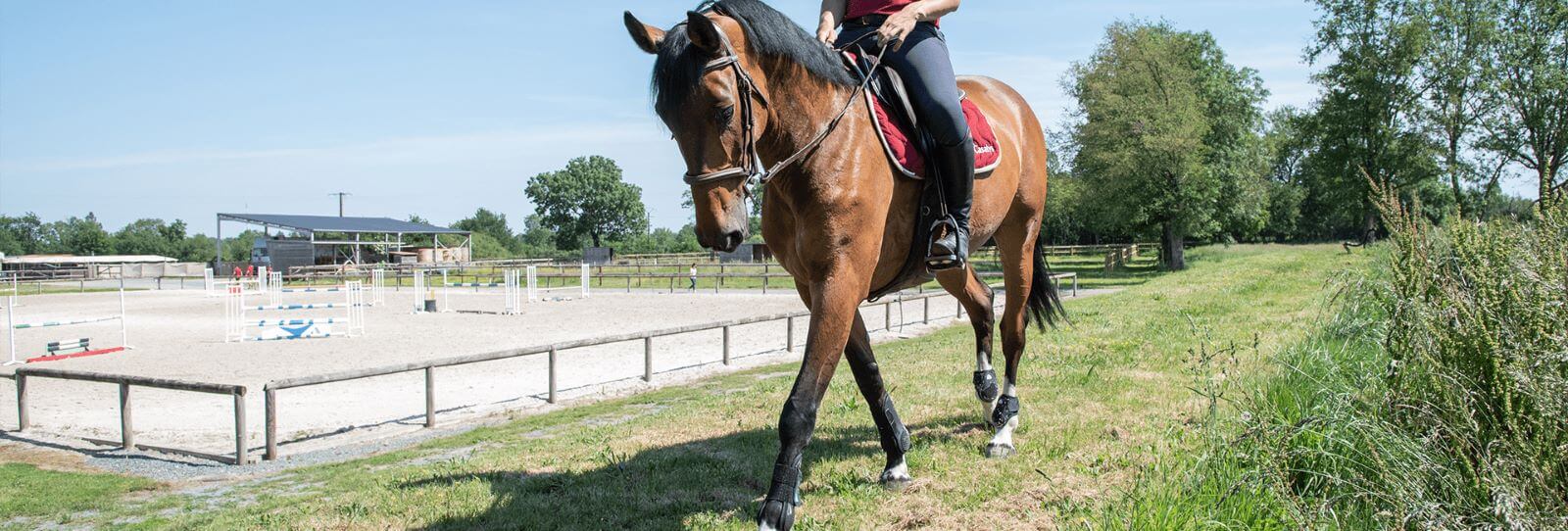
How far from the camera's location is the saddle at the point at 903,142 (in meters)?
4.12

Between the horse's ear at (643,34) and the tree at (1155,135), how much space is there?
118 ft

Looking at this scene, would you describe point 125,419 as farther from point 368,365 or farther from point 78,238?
point 78,238

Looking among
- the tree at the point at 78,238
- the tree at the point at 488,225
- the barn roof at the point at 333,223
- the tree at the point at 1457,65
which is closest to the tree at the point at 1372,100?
the tree at the point at 1457,65

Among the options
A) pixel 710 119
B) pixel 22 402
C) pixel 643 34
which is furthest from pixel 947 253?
pixel 22 402

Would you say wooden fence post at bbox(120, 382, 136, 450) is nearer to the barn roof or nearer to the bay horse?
the bay horse

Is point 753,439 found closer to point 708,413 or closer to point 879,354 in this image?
point 708,413

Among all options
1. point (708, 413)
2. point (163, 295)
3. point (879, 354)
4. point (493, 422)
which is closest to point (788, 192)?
point (708, 413)

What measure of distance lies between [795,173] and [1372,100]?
149 ft

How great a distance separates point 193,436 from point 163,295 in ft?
122

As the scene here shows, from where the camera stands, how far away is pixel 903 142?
4176mm

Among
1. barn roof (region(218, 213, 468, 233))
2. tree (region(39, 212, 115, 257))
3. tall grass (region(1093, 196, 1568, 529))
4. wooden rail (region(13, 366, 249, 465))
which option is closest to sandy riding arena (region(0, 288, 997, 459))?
wooden rail (region(13, 366, 249, 465))

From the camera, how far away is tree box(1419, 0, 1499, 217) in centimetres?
3759

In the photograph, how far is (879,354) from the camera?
13.6m

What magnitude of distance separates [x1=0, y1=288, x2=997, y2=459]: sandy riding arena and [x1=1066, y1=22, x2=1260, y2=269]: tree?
14951mm
